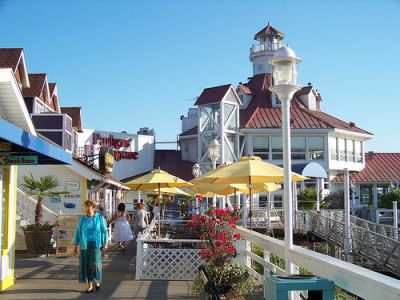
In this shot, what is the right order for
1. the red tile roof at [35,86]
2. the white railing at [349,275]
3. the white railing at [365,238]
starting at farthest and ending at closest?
the red tile roof at [35,86] → the white railing at [365,238] → the white railing at [349,275]

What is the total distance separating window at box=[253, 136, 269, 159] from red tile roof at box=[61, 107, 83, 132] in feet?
49.2

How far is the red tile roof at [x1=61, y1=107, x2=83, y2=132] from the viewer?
27938 millimetres

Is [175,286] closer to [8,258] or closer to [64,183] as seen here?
[8,258]

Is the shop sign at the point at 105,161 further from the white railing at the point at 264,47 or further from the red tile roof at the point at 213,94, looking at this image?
the white railing at the point at 264,47

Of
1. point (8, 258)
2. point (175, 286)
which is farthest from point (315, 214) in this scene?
point (8, 258)

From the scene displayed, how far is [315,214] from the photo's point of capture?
24.2m

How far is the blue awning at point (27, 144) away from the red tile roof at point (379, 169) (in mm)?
33254

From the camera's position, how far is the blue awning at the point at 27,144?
655cm

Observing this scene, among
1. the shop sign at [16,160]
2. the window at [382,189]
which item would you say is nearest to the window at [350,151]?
the window at [382,189]

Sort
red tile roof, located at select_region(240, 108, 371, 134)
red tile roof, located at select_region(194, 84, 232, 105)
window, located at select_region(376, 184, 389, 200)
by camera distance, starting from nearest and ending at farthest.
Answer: red tile roof, located at select_region(194, 84, 232, 105), red tile roof, located at select_region(240, 108, 371, 134), window, located at select_region(376, 184, 389, 200)

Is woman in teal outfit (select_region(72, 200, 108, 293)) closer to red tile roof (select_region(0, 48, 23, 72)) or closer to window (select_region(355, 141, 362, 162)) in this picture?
red tile roof (select_region(0, 48, 23, 72))

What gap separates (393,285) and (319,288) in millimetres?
1093

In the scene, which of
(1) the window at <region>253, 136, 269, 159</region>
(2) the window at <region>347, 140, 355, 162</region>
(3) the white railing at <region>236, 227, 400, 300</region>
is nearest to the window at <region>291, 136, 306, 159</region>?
(1) the window at <region>253, 136, 269, 159</region>

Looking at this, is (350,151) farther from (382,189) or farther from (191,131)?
(191,131)
